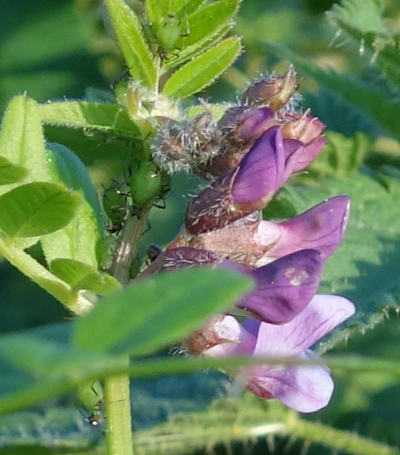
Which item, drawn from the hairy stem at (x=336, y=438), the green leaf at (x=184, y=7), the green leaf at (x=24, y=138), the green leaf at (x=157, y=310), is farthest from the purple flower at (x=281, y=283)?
the hairy stem at (x=336, y=438)

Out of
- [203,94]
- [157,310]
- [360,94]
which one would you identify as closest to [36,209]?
[157,310]

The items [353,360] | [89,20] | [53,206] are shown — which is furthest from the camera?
[89,20]

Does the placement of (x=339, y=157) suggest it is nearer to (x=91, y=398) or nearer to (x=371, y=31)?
(x=371, y=31)

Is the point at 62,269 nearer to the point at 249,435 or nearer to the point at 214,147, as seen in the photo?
the point at 214,147

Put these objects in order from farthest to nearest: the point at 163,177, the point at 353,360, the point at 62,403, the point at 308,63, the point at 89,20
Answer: the point at 89,20
the point at 62,403
the point at 308,63
the point at 163,177
the point at 353,360

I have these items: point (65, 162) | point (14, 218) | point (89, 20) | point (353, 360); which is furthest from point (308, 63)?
point (353, 360)

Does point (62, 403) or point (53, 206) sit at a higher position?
point (53, 206)

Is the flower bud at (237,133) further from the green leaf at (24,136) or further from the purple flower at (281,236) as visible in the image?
the green leaf at (24,136)
